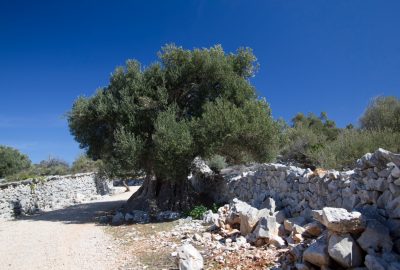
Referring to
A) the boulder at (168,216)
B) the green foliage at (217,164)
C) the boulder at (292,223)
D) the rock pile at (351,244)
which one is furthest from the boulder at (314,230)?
the green foliage at (217,164)

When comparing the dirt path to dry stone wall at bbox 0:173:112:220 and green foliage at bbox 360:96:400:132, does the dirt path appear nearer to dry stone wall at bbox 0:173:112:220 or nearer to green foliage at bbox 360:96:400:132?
dry stone wall at bbox 0:173:112:220

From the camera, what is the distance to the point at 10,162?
127ft

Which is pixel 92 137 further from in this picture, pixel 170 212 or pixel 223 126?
pixel 223 126

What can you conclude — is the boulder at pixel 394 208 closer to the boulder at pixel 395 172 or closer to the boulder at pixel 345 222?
the boulder at pixel 395 172

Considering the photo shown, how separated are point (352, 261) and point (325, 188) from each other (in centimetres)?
331

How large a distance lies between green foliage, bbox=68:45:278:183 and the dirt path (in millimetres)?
3172

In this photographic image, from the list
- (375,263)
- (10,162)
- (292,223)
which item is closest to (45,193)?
(292,223)

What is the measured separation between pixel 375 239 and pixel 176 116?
427 inches

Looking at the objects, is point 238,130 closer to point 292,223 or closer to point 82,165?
point 292,223

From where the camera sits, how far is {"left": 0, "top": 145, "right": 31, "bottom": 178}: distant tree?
38.1 m

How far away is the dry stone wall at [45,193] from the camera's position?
1628 cm

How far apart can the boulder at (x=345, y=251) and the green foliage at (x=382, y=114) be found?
1630 centimetres

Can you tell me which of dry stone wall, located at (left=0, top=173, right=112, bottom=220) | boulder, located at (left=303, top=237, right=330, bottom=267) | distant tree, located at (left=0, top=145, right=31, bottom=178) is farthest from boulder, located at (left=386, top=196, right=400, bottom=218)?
distant tree, located at (left=0, top=145, right=31, bottom=178)

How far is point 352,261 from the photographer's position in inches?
175
